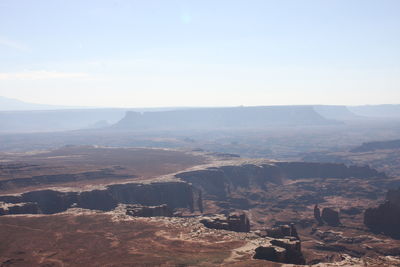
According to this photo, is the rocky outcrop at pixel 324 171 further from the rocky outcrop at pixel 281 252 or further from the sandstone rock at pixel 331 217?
the rocky outcrop at pixel 281 252

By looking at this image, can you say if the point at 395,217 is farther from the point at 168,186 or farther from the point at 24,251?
the point at 24,251

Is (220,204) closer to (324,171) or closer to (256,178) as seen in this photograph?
(256,178)

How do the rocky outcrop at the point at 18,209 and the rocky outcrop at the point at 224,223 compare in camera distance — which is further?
the rocky outcrop at the point at 18,209

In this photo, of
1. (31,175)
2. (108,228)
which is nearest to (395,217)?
(108,228)

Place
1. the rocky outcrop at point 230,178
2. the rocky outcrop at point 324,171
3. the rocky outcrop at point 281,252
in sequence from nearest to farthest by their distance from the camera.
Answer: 1. the rocky outcrop at point 281,252
2. the rocky outcrop at point 230,178
3. the rocky outcrop at point 324,171

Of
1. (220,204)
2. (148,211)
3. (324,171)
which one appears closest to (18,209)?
(148,211)

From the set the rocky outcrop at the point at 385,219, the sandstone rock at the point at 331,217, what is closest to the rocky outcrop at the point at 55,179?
the sandstone rock at the point at 331,217
